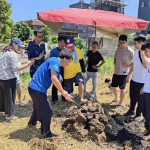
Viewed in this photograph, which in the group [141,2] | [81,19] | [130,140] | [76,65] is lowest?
[130,140]

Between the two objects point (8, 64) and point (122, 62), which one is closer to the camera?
point (8, 64)

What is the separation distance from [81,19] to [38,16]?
2.98 ft

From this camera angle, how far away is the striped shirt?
11.0 ft

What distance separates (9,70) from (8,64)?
12 cm

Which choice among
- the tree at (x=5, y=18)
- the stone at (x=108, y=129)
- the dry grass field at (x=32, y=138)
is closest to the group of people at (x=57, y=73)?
the dry grass field at (x=32, y=138)

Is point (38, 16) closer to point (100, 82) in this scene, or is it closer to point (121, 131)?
point (121, 131)

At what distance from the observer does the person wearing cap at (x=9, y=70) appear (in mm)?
3371

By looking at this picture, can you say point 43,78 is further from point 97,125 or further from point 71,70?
point 71,70

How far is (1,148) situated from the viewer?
8.92ft

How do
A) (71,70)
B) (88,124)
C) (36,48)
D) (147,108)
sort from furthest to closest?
(71,70) < (36,48) < (88,124) < (147,108)

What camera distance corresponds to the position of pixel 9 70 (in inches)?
136

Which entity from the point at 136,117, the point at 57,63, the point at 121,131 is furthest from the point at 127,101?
the point at 57,63

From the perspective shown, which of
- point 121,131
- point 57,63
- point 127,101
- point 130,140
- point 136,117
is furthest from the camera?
point 127,101

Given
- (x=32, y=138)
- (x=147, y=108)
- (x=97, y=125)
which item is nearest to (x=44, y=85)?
(x=32, y=138)
